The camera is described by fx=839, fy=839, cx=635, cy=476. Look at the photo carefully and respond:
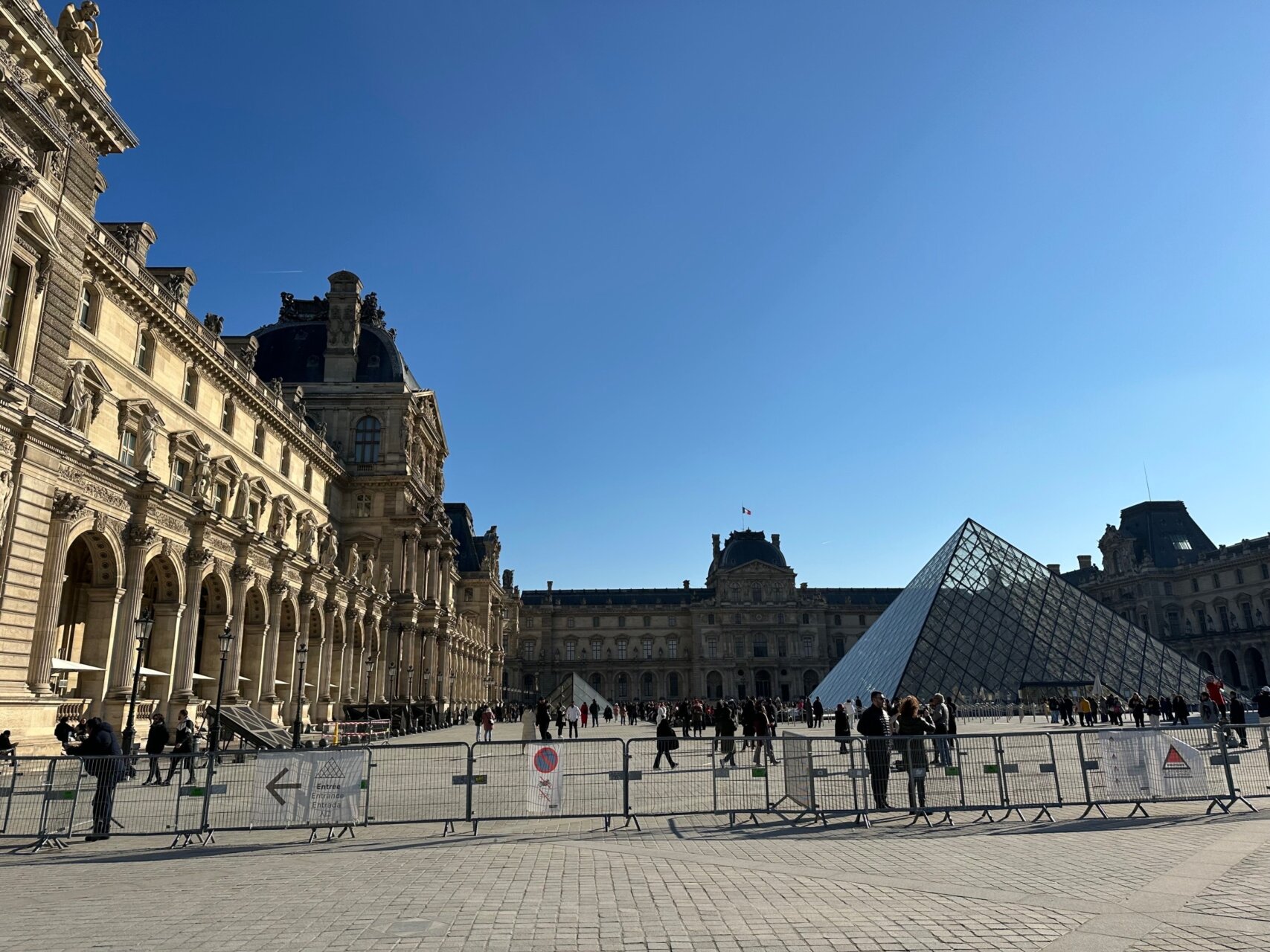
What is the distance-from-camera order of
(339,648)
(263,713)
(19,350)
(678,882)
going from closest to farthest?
(678,882), (19,350), (263,713), (339,648)

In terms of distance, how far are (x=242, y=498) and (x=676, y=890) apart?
26.8 meters

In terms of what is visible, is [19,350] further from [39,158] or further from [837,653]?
[837,653]

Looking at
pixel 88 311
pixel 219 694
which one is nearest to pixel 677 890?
pixel 219 694

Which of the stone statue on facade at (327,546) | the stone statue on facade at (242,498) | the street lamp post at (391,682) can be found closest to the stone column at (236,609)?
the stone statue on facade at (242,498)

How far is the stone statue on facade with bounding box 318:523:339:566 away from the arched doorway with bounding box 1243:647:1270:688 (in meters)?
70.7

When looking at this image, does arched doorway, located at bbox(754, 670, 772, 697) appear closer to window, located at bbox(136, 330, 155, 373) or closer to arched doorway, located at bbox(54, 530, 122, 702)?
window, located at bbox(136, 330, 155, 373)

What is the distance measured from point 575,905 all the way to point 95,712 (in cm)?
1827

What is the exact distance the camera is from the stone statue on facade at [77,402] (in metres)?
16.9

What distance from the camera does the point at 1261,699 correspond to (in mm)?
15375

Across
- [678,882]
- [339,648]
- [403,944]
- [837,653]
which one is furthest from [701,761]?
[837,653]

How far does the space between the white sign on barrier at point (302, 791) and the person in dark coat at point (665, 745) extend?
370 cm

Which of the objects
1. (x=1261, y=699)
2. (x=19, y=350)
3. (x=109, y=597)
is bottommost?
(x=1261, y=699)

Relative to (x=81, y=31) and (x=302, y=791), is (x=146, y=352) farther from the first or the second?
(x=302, y=791)

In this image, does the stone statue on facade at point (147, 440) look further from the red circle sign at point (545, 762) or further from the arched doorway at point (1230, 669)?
the arched doorway at point (1230, 669)
